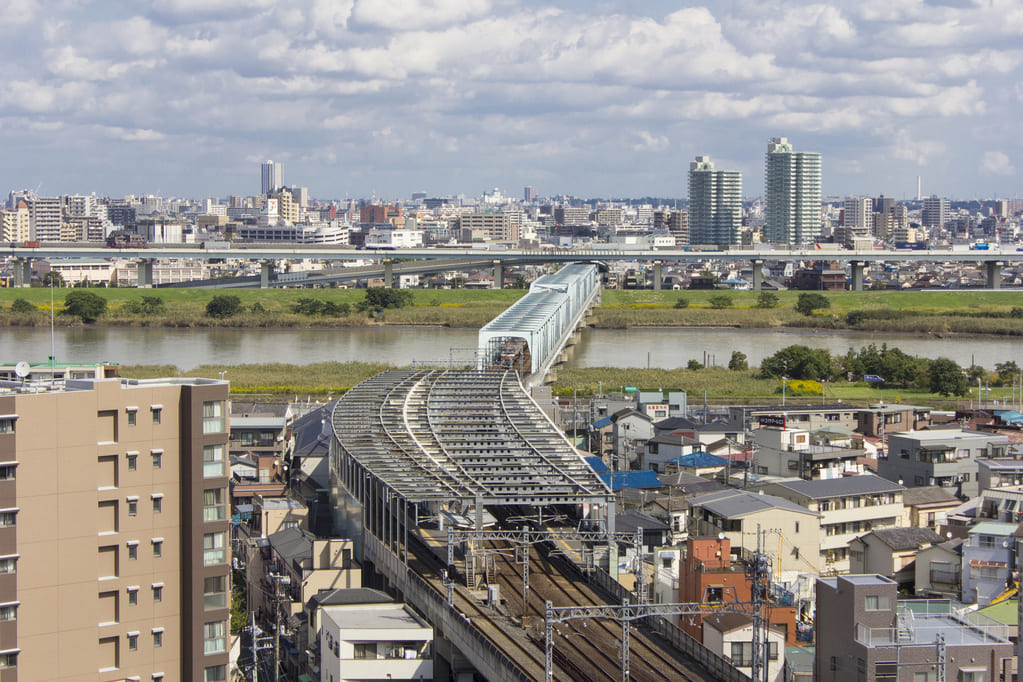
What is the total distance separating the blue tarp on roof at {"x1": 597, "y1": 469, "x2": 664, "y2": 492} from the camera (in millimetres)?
8148

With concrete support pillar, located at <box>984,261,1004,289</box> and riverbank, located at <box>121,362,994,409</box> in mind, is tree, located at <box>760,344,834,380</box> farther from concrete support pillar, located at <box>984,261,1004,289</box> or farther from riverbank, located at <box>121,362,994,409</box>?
concrete support pillar, located at <box>984,261,1004,289</box>

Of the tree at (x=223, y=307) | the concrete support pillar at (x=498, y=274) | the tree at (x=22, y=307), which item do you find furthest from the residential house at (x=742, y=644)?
the concrete support pillar at (x=498, y=274)

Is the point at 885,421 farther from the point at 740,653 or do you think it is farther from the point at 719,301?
the point at 719,301

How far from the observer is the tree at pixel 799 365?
1468 centimetres

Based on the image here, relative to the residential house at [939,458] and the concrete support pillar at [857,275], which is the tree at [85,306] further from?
the residential house at [939,458]

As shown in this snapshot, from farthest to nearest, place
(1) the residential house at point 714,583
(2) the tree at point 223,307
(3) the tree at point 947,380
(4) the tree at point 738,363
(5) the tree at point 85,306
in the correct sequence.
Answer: (2) the tree at point 223,307
(5) the tree at point 85,306
(4) the tree at point 738,363
(3) the tree at point 947,380
(1) the residential house at point 714,583

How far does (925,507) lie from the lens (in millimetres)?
7633

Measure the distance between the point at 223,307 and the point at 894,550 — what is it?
59.5 ft

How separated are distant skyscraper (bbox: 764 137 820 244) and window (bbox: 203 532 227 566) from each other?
144 feet

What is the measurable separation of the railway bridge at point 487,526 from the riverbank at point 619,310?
46.9ft

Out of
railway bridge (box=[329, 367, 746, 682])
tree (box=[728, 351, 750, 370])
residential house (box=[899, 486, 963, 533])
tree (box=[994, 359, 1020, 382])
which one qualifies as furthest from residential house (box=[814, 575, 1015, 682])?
tree (box=[728, 351, 750, 370])

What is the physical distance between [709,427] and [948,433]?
1.72 metres

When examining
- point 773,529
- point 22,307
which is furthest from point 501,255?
point 773,529

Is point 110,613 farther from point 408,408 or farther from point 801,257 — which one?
point 801,257
